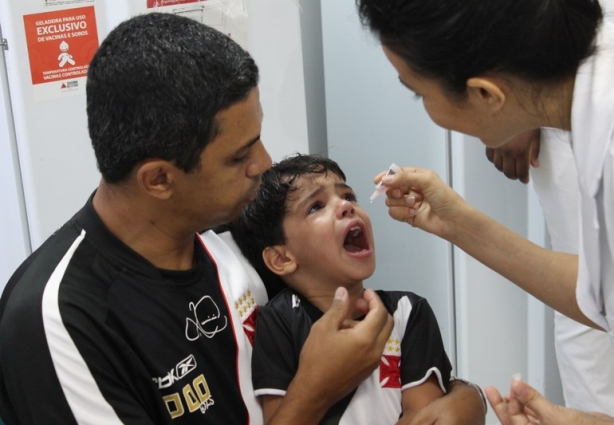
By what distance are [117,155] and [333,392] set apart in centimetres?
53

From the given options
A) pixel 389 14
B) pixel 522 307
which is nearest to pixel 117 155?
pixel 389 14

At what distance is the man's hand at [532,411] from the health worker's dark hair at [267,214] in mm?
543

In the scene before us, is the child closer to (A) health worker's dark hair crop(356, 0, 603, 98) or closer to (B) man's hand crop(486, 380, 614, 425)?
(B) man's hand crop(486, 380, 614, 425)

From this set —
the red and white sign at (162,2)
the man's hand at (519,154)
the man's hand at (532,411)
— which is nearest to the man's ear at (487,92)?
the man's hand at (532,411)

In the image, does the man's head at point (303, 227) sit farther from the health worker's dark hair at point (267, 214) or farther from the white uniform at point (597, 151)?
the white uniform at point (597, 151)

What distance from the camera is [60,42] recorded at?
1767mm

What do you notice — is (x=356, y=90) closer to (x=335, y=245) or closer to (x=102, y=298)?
(x=335, y=245)

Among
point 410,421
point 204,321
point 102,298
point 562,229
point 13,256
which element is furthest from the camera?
point 13,256

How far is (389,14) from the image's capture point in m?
1.06

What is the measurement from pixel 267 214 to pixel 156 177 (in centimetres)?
48

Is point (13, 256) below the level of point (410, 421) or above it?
above

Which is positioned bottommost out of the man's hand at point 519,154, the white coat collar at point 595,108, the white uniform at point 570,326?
the white uniform at point 570,326

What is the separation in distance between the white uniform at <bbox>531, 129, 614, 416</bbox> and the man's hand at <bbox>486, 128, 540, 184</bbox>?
0.02 m

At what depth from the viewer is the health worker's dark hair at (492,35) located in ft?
3.31
